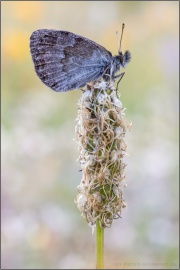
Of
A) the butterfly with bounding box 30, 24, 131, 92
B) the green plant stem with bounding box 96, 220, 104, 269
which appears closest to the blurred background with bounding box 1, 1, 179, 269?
the green plant stem with bounding box 96, 220, 104, 269

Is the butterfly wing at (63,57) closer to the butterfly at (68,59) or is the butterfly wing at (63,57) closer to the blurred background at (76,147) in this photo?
the butterfly at (68,59)

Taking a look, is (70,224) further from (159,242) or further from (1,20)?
(1,20)

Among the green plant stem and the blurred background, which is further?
the blurred background

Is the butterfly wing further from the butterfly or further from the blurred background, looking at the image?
the blurred background

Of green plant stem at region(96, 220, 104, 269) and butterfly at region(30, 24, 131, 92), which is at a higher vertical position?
butterfly at region(30, 24, 131, 92)

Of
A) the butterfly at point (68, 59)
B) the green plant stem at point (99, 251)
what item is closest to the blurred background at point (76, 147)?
the green plant stem at point (99, 251)

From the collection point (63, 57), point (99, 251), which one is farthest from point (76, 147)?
point (99, 251)
